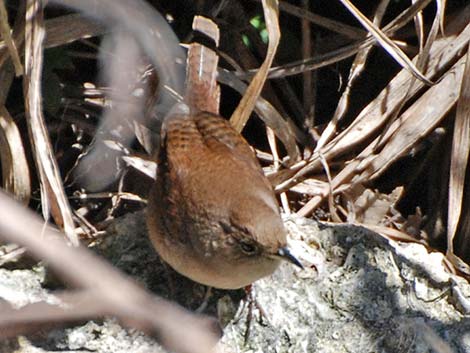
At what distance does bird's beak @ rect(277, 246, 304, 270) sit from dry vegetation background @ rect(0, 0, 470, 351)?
2.67ft

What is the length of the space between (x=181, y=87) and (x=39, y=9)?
78 cm

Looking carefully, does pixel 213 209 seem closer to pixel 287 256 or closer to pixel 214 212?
pixel 214 212

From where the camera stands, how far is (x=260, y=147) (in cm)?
385

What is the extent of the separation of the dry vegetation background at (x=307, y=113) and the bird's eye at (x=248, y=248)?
0.70m

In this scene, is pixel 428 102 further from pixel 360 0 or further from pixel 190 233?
pixel 190 233

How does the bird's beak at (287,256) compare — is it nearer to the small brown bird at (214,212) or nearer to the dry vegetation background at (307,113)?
the small brown bird at (214,212)

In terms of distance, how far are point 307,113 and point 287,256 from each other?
1235mm

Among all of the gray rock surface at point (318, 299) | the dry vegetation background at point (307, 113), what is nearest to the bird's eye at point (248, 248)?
the gray rock surface at point (318, 299)

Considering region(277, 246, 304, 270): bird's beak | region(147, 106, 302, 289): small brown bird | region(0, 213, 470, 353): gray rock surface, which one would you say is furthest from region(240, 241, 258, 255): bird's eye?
region(0, 213, 470, 353): gray rock surface

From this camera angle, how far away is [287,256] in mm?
2730

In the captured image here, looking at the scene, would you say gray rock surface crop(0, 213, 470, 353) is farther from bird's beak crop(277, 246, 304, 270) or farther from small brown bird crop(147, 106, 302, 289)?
bird's beak crop(277, 246, 304, 270)

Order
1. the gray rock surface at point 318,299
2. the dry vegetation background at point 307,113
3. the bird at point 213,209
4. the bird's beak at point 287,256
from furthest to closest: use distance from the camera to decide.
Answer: the dry vegetation background at point 307,113 → the gray rock surface at point 318,299 → the bird at point 213,209 → the bird's beak at point 287,256

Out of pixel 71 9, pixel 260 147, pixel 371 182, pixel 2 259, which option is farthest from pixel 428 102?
pixel 2 259

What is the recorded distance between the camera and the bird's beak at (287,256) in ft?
8.91
